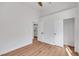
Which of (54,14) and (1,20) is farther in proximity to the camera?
(54,14)

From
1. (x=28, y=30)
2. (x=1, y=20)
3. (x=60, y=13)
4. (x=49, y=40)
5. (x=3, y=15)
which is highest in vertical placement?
(x=60, y=13)

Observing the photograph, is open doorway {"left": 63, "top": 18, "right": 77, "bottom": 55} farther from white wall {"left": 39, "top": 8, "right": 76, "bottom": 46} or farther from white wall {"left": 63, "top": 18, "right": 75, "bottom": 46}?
white wall {"left": 39, "top": 8, "right": 76, "bottom": 46}

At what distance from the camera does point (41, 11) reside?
718 centimetres

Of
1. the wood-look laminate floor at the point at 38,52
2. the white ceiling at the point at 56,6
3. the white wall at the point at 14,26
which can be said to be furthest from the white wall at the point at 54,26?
the white wall at the point at 14,26

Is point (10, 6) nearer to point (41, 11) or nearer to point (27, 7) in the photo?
point (27, 7)

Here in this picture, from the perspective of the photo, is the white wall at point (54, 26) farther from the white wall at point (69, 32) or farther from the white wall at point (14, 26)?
the white wall at point (14, 26)

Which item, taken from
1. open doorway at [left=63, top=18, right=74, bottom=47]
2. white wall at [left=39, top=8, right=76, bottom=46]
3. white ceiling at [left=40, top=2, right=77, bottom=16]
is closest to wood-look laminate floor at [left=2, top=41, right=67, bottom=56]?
white wall at [left=39, top=8, right=76, bottom=46]

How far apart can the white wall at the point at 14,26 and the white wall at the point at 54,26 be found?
1.56 metres

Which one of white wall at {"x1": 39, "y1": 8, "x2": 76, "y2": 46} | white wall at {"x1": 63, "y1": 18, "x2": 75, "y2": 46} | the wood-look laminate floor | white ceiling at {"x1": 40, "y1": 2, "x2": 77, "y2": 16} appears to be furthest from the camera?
white wall at {"x1": 63, "y1": 18, "x2": 75, "y2": 46}

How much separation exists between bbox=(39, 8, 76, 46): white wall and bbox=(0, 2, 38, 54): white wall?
1564 millimetres

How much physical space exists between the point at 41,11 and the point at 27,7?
1813 mm

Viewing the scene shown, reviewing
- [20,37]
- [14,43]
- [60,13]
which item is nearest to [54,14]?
[60,13]

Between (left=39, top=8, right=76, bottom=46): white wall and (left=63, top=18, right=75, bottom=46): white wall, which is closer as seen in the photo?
(left=39, top=8, right=76, bottom=46): white wall

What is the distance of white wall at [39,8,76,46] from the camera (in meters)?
4.91
